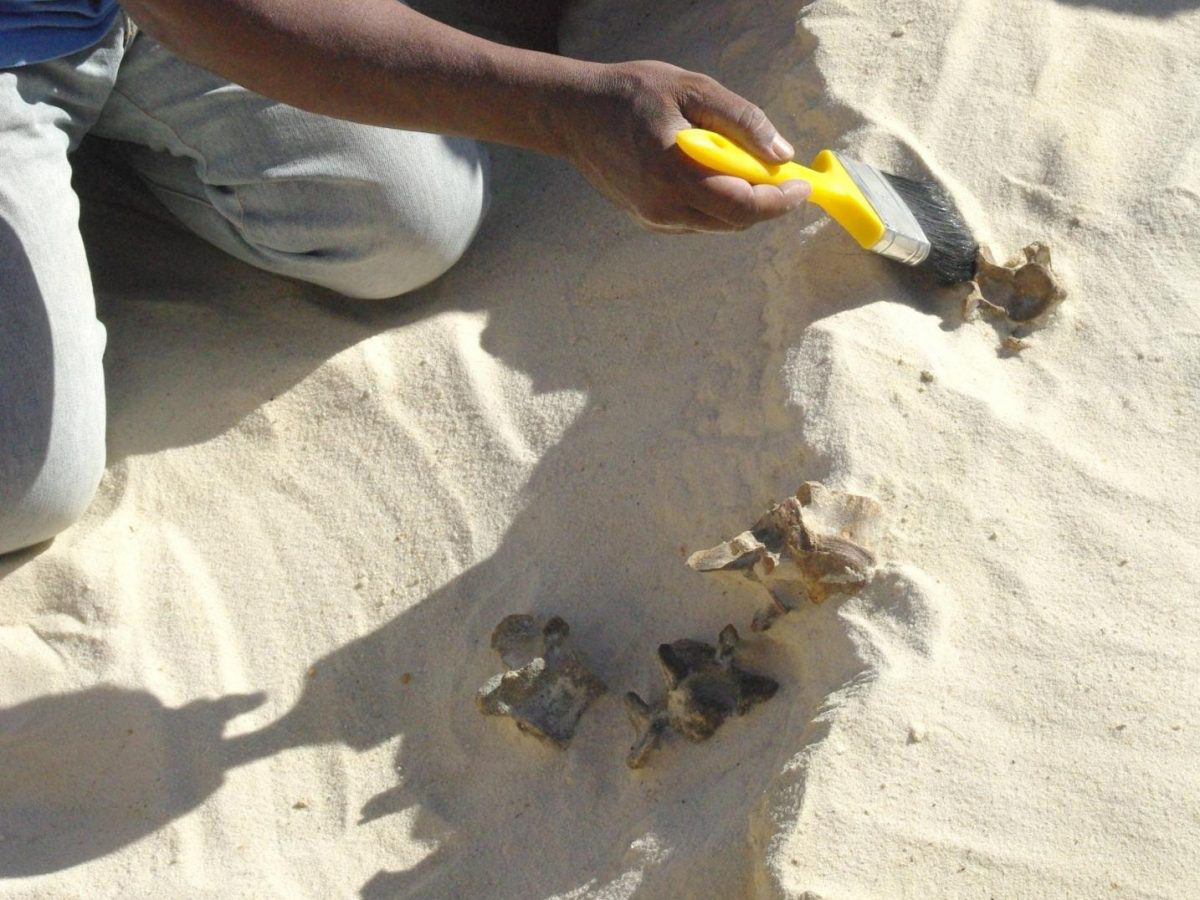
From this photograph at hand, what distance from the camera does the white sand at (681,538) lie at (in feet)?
4.71

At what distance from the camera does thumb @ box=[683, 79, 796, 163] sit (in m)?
1.43

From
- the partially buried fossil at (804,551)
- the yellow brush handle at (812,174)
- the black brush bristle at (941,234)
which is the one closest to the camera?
the yellow brush handle at (812,174)

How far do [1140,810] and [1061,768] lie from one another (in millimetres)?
91

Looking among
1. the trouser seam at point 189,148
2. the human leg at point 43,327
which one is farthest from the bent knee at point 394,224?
the human leg at point 43,327

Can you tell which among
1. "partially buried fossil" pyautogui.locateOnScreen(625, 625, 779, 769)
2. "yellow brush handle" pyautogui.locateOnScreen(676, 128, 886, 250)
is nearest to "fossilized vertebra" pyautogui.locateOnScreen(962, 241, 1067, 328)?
"yellow brush handle" pyautogui.locateOnScreen(676, 128, 886, 250)

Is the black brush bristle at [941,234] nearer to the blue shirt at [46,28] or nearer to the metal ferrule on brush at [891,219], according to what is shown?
the metal ferrule on brush at [891,219]

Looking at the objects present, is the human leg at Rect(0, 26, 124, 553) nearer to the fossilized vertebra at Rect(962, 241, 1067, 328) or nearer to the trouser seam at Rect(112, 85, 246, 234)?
the trouser seam at Rect(112, 85, 246, 234)

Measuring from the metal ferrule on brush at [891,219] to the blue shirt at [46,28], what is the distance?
1.21m

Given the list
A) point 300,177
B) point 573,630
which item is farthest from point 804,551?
point 300,177

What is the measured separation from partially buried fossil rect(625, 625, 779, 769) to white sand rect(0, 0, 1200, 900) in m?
0.03

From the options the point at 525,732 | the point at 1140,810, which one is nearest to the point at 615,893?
the point at 525,732

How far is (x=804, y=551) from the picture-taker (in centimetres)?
152

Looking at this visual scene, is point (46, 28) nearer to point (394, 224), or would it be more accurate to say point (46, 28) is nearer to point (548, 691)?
point (394, 224)

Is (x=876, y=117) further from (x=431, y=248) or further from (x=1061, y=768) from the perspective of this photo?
(x=1061, y=768)
